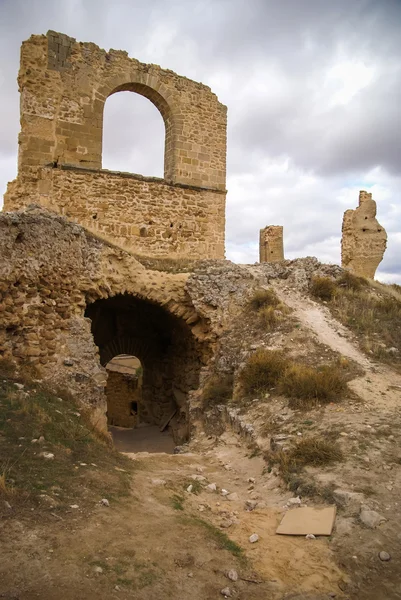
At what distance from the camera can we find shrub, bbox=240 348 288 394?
6.67m

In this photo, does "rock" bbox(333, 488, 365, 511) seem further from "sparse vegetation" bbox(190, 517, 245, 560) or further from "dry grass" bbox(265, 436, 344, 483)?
"sparse vegetation" bbox(190, 517, 245, 560)

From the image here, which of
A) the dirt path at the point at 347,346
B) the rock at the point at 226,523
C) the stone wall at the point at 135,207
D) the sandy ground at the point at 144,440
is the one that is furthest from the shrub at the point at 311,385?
the stone wall at the point at 135,207

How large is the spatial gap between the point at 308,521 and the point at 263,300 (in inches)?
201

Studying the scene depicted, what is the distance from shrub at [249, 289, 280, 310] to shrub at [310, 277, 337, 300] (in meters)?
1.00

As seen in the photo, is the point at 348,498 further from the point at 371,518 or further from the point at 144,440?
the point at 144,440

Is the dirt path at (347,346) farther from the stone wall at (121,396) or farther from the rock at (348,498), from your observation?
the stone wall at (121,396)

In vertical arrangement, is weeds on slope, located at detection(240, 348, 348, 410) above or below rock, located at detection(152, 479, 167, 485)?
above

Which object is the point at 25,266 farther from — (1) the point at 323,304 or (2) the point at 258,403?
(1) the point at 323,304

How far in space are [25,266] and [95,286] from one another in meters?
1.29

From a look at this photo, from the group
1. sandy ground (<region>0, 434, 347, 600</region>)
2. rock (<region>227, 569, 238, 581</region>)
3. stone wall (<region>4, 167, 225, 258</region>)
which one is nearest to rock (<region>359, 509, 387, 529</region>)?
sandy ground (<region>0, 434, 347, 600</region>)

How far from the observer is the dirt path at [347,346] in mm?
5876

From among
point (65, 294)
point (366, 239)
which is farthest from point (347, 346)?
point (366, 239)

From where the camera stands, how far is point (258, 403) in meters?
6.37

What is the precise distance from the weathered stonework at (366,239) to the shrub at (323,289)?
22.7 feet
